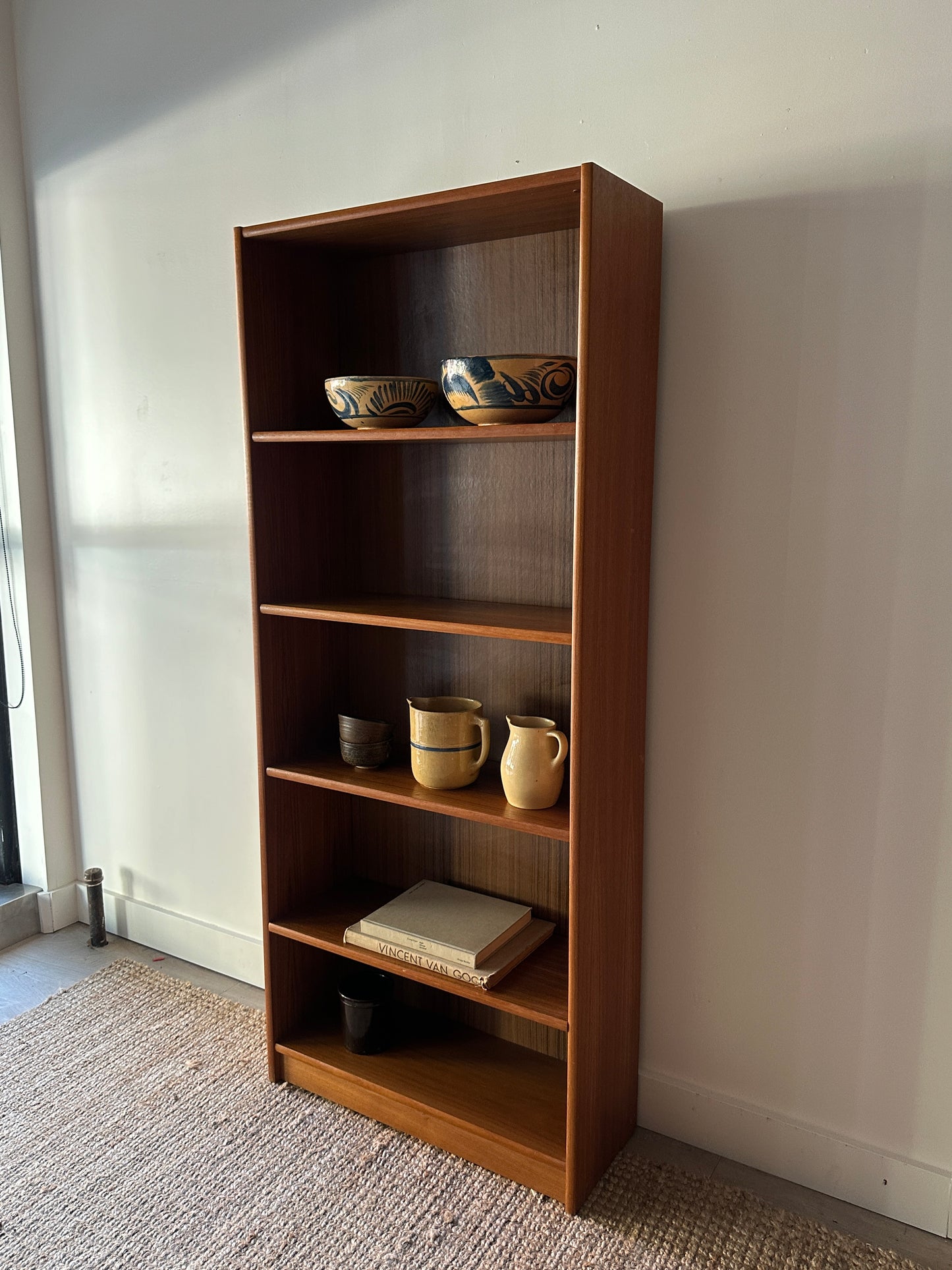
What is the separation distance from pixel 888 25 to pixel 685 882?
1347mm

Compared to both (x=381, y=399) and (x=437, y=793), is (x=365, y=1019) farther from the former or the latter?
(x=381, y=399)

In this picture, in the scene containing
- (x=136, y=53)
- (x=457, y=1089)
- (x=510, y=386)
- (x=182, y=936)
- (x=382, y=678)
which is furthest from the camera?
(x=182, y=936)

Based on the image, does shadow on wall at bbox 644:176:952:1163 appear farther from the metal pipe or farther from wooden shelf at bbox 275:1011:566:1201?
the metal pipe

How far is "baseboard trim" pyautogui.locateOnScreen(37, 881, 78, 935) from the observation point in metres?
2.56

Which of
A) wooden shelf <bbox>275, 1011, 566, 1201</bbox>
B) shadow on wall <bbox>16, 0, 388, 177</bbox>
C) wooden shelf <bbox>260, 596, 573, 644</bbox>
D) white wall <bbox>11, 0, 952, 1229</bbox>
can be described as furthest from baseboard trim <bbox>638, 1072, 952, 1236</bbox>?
shadow on wall <bbox>16, 0, 388, 177</bbox>

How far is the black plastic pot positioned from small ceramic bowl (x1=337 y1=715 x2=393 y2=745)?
0.51 metres

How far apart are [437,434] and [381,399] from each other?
0.16m

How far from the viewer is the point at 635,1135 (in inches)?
69.8

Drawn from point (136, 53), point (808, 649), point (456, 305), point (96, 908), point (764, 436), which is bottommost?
point (96, 908)

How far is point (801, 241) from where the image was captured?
57.1 inches

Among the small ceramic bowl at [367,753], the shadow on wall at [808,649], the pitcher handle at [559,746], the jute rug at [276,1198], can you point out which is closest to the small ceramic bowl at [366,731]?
the small ceramic bowl at [367,753]

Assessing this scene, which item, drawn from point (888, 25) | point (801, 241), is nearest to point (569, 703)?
point (801, 241)

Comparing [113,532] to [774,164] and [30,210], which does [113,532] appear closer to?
[30,210]

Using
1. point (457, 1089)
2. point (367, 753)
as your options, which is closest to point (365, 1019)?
point (457, 1089)
